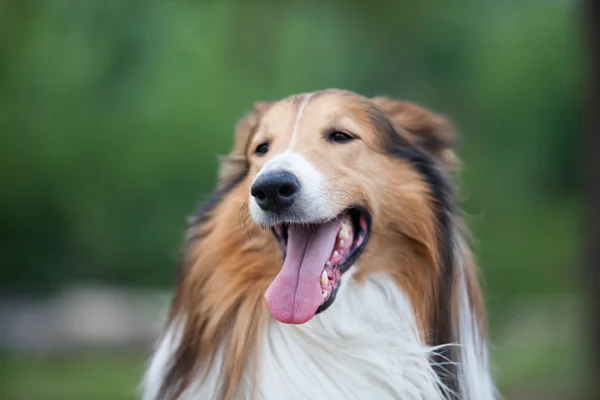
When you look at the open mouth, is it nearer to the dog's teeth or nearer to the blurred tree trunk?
the dog's teeth

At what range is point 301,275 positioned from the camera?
3184 mm

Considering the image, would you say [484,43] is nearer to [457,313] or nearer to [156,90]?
[156,90]

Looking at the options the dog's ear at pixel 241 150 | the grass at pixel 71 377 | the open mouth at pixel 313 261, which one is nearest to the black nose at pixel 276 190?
the open mouth at pixel 313 261

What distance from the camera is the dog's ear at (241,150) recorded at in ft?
12.0

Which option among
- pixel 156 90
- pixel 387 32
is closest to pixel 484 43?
pixel 387 32

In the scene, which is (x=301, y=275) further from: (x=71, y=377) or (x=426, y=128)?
(x=71, y=377)

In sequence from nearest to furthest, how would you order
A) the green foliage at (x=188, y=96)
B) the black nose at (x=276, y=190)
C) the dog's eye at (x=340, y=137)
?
the black nose at (x=276, y=190), the dog's eye at (x=340, y=137), the green foliage at (x=188, y=96)

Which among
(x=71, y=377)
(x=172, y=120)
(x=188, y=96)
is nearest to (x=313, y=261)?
(x=71, y=377)

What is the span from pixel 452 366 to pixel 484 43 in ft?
42.4

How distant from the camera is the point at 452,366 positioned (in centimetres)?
331

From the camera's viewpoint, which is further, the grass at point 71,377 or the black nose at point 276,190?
the grass at point 71,377

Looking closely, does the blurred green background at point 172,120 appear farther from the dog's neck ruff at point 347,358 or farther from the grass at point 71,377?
the dog's neck ruff at point 347,358

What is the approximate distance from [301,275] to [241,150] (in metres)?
0.80

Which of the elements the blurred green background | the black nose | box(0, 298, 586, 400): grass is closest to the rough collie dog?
the black nose
